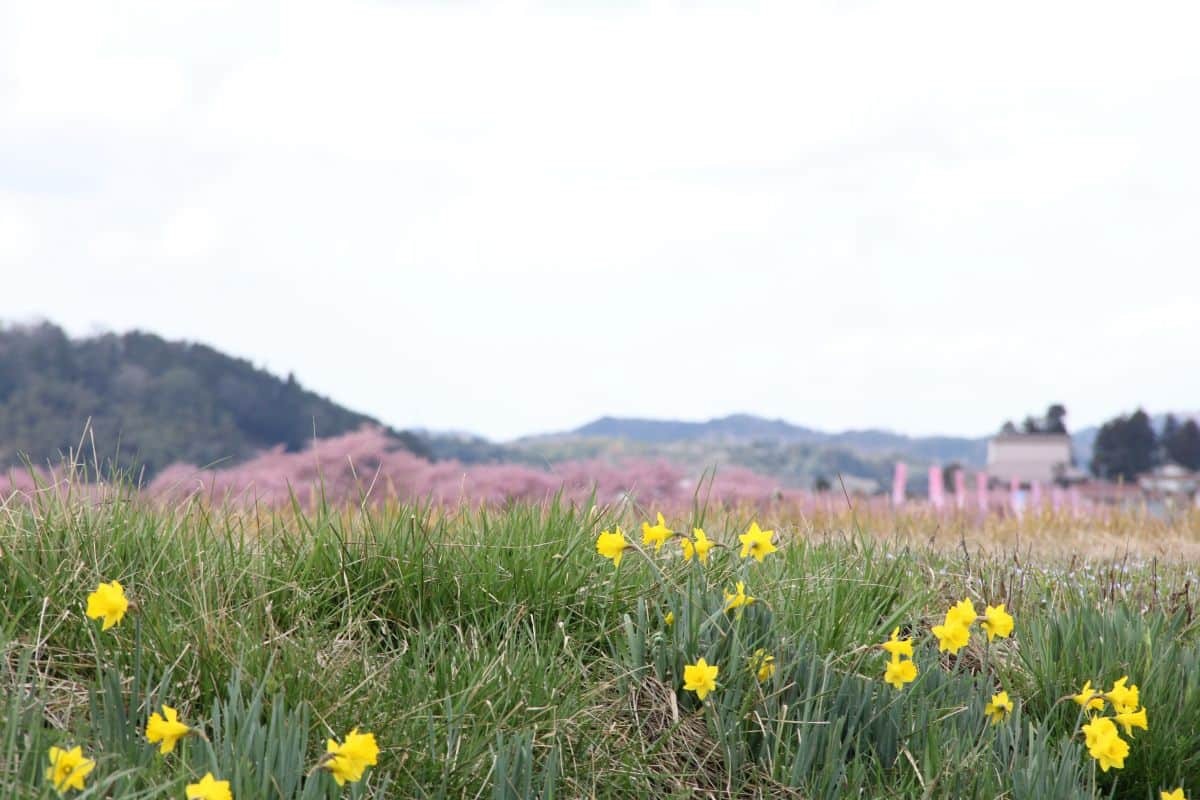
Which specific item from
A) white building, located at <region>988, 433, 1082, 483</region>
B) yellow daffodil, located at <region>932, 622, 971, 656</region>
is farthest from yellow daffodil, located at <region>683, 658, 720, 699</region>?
white building, located at <region>988, 433, 1082, 483</region>

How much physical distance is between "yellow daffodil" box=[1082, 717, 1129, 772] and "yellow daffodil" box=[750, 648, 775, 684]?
3.19ft

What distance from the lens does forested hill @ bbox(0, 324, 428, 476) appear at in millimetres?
30500

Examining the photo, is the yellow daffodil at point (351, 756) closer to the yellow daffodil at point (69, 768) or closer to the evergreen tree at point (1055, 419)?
the yellow daffodil at point (69, 768)

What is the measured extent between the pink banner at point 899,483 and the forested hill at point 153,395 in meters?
15.9

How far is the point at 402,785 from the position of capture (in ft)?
9.75

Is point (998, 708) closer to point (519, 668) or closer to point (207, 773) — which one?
point (519, 668)

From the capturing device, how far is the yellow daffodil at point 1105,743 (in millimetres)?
3271

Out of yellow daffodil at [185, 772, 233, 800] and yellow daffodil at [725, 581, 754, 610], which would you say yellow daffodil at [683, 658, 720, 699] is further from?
yellow daffodil at [185, 772, 233, 800]

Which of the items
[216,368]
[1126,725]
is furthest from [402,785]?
[216,368]

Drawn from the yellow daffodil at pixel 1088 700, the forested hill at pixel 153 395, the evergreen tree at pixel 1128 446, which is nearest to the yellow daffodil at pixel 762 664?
the yellow daffodil at pixel 1088 700

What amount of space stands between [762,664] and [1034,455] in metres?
30.6

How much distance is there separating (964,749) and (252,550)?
277 centimetres

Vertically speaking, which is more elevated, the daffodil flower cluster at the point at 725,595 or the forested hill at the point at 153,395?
the forested hill at the point at 153,395

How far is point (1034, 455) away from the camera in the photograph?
103 feet
